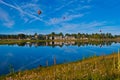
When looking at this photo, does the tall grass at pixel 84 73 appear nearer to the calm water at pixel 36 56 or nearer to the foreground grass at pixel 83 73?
the foreground grass at pixel 83 73

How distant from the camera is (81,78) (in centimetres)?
1077

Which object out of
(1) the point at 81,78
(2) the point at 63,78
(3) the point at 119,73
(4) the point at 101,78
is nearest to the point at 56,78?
(2) the point at 63,78

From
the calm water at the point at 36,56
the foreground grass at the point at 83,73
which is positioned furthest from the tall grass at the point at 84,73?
the calm water at the point at 36,56

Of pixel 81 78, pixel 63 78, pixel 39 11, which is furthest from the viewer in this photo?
pixel 39 11

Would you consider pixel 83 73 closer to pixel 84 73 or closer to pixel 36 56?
pixel 84 73

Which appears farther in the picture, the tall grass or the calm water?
the calm water

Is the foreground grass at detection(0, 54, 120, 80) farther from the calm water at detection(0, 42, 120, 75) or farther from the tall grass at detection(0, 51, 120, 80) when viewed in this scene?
the calm water at detection(0, 42, 120, 75)

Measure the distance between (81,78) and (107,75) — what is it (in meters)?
1.34

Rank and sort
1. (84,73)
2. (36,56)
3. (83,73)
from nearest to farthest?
(84,73) < (83,73) < (36,56)

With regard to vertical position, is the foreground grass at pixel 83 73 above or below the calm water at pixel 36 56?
above

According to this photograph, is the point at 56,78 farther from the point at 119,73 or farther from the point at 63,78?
the point at 119,73

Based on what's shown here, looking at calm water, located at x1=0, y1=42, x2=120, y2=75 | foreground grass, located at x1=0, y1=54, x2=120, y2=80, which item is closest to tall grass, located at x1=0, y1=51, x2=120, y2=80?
foreground grass, located at x1=0, y1=54, x2=120, y2=80

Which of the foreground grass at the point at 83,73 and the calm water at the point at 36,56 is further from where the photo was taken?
the calm water at the point at 36,56

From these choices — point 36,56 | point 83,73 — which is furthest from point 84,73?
point 36,56
